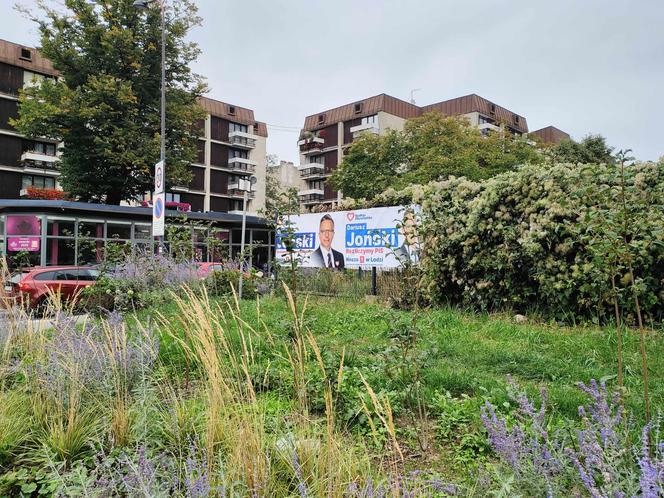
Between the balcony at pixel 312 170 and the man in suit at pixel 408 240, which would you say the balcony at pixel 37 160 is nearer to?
the balcony at pixel 312 170

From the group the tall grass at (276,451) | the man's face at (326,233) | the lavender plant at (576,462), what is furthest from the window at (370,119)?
the lavender plant at (576,462)

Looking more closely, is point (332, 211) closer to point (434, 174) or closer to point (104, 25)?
point (434, 174)

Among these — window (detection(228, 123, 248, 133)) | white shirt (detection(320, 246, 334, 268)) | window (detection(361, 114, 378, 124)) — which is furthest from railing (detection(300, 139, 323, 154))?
white shirt (detection(320, 246, 334, 268))

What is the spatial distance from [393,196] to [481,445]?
7.81 metres

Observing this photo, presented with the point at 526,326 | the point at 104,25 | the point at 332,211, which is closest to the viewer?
the point at 526,326

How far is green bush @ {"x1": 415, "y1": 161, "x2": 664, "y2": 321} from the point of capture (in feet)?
18.7

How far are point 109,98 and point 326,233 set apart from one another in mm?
19034

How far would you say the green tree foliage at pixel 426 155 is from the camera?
92.4 feet

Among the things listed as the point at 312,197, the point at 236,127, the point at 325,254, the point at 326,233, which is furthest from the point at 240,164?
the point at 325,254

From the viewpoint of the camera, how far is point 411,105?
2441 inches

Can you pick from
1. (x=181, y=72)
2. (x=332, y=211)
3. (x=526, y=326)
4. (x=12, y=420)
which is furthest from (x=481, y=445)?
(x=181, y=72)

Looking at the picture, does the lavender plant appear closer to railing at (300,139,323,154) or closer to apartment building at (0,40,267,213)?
apartment building at (0,40,267,213)

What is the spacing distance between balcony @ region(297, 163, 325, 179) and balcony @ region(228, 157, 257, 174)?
30.5ft

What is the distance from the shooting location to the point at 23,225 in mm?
19938
